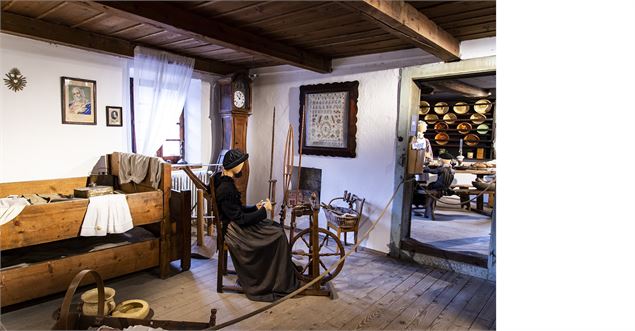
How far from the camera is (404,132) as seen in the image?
390 centimetres

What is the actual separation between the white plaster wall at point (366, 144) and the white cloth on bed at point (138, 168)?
2.08m

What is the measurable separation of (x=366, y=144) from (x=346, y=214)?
89 centimetres

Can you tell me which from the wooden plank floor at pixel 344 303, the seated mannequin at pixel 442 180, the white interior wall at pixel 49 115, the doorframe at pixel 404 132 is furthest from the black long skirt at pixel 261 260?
the seated mannequin at pixel 442 180

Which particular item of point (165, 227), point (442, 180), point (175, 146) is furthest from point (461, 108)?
point (165, 227)

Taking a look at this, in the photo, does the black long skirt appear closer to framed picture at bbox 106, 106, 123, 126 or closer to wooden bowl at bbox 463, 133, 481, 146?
framed picture at bbox 106, 106, 123, 126

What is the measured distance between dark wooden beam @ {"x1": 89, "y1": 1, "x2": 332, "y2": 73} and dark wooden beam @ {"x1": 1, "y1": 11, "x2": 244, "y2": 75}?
1099 mm

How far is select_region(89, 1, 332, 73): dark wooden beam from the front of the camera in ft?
8.25

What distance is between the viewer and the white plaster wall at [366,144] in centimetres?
407

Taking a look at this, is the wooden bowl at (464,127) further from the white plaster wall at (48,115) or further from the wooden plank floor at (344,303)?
the white plaster wall at (48,115)

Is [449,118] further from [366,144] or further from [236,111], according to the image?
[236,111]

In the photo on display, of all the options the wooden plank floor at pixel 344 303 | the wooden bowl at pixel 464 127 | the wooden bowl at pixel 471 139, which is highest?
the wooden bowl at pixel 464 127

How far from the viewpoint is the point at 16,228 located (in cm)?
248

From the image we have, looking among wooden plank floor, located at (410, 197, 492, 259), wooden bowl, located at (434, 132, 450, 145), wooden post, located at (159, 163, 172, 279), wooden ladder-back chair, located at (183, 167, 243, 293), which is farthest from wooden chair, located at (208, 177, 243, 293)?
wooden bowl, located at (434, 132, 450, 145)

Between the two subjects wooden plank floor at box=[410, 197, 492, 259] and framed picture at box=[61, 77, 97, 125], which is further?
wooden plank floor at box=[410, 197, 492, 259]
